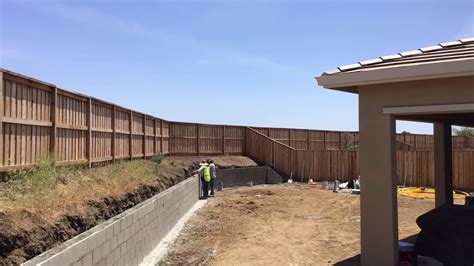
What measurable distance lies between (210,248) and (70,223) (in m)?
4.59

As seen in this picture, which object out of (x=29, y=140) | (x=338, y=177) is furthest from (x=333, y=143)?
(x=29, y=140)

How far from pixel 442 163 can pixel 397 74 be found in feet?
19.0

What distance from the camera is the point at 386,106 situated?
7516 millimetres

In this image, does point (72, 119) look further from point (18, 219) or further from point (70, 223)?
point (18, 219)

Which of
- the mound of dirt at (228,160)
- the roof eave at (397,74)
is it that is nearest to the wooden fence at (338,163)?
the mound of dirt at (228,160)

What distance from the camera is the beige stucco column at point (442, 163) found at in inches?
461

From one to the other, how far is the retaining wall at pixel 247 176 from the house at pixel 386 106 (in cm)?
1871

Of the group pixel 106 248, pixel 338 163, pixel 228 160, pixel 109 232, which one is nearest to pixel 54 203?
pixel 109 232

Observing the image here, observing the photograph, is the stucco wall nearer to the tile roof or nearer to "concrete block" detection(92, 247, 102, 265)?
the tile roof

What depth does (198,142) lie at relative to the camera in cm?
2995

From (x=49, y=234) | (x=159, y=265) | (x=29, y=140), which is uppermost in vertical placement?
(x=29, y=140)

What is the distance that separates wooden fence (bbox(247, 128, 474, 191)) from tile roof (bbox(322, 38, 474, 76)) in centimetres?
1463

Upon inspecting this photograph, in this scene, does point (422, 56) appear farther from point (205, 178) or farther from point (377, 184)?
point (205, 178)

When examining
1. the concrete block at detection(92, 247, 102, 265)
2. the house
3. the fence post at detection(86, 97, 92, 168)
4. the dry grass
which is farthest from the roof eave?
the fence post at detection(86, 97, 92, 168)
